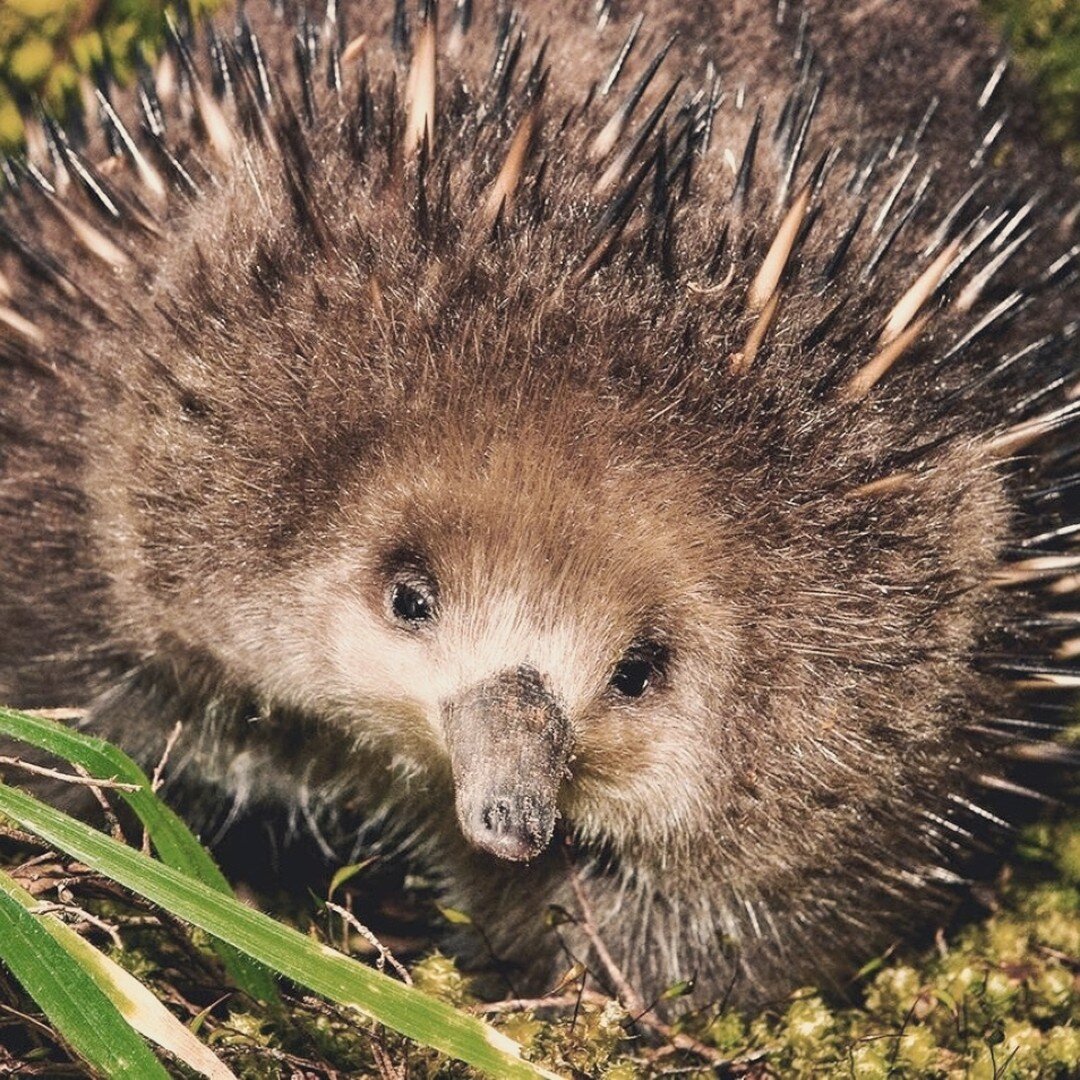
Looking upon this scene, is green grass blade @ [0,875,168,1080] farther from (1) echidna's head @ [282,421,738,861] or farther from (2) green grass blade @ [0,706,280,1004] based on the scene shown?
(1) echidna's head @ [282,421,738,861]

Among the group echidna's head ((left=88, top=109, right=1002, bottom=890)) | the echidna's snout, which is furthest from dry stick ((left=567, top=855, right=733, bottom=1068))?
the echidna's snout

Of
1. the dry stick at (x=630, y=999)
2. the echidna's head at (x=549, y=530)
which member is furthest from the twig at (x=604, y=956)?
the echidna's head at (x=549, y=530)

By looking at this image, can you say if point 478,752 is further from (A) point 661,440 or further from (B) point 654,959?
(B) point 654,959

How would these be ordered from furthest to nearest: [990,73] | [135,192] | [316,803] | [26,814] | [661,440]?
[990,73] < [316,803] < [135,192] < [661,440] < [26,814]

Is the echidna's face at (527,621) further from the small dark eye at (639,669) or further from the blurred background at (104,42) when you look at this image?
the blurred background at (104,42)

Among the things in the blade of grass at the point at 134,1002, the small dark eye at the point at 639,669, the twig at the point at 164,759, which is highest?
the small dark eye at the point at 639,669

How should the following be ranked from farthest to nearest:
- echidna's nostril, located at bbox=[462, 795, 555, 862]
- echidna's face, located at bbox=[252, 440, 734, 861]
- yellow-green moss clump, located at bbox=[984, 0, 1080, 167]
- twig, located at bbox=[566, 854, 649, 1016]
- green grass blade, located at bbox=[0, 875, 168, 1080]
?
1. yellow-green moss clump, located at bbox=[984, 0, 1080, 167]
2. twig, located at bbox=[566, 854, 649, 1016]
3. echidna's face, located at bbox=[252, 440, 734, 861]
4. echidna's nostril, located at bbox=[462, 795, 555, 862]
5. green grass blade, located at bbox=[0, 875, 168, 1080]

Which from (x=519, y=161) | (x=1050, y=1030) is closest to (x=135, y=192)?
(x=519, y=161)
